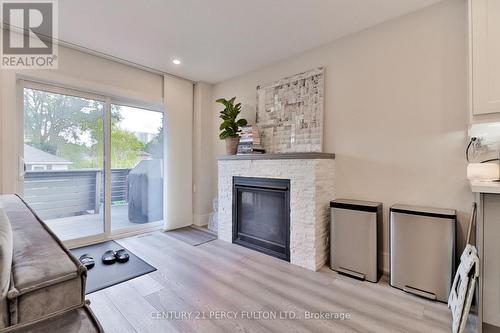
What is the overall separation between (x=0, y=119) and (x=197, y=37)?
2.16 m

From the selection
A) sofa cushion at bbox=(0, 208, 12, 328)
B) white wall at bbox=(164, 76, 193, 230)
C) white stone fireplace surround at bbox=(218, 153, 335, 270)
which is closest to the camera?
sofa cushion at bbox=(0, 208, 12, 328)

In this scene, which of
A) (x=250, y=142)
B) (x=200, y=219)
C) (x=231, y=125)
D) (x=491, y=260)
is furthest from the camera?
(x=200, y=219)

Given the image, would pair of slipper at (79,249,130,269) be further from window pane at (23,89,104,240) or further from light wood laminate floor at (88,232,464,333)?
window pane at (23,89,104,240)

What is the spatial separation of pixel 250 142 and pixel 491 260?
2394 millimetres

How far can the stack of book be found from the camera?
10.1 ft

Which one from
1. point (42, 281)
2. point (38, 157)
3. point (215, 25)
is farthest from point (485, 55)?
point (38, 157)

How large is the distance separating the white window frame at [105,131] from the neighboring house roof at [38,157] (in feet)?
0.23

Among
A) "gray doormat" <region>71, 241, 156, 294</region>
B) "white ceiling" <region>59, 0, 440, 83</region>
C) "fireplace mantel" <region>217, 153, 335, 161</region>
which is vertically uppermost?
"white ceiling" <region>59, 0, 440, 83</region>

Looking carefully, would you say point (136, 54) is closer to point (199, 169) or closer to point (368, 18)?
point (199, 169)

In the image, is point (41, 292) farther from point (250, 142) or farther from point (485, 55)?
point (485, 55)

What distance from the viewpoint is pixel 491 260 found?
1.44 meters

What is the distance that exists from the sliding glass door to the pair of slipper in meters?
0.64

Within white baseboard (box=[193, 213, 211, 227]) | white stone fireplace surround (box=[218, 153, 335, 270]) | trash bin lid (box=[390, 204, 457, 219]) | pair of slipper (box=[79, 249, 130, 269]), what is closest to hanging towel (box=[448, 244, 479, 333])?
trash bin lid (box=[390, 204, 457, 219])

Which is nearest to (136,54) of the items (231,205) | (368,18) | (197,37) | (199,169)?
(197,37)
